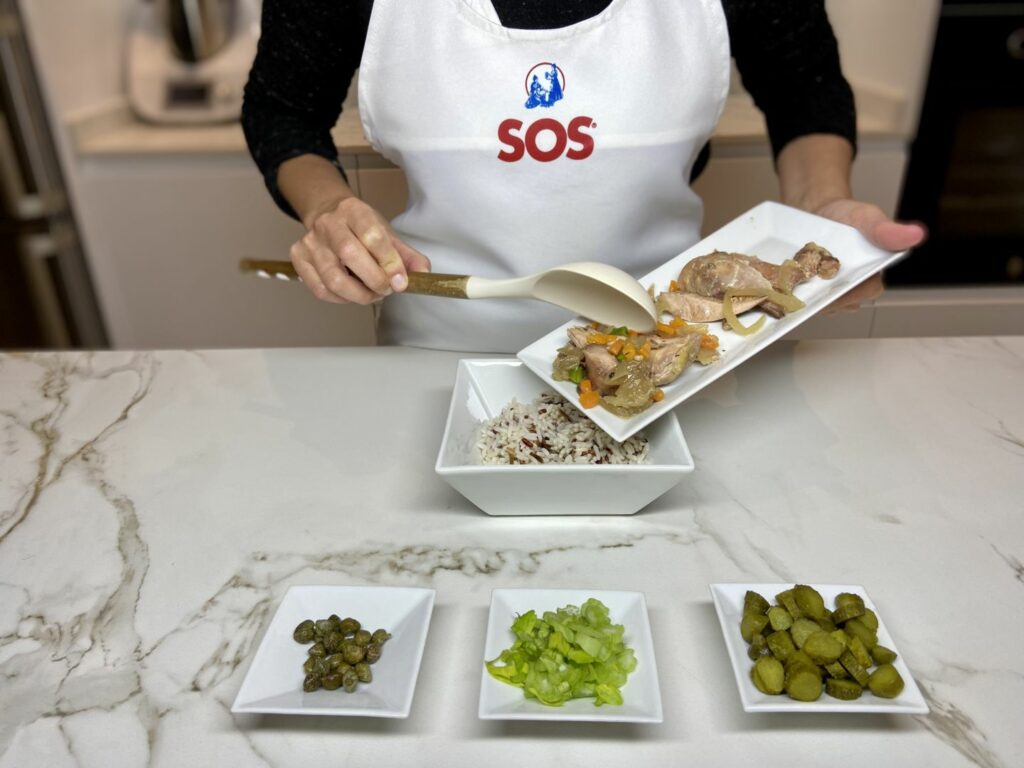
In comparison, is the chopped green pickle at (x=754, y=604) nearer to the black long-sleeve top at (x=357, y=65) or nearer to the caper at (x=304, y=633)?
the caper at (x=304, y=633)

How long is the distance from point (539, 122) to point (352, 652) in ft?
2.68

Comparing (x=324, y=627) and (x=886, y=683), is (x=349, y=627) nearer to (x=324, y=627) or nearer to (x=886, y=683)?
(x=324, y=627)

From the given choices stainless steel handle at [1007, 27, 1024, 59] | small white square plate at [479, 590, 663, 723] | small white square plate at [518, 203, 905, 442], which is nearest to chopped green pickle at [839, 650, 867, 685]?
small white square plate at [479, 590, 663, 723]

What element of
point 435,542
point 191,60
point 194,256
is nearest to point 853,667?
point 435,542

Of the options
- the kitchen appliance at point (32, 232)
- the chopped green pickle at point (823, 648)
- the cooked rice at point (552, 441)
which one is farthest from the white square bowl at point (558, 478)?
the kitchen appliance at point (32, 232)

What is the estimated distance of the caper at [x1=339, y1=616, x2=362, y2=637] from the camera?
2.51 feet

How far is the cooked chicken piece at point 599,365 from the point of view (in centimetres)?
98

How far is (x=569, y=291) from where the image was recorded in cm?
109

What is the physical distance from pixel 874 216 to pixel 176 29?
2.11 m

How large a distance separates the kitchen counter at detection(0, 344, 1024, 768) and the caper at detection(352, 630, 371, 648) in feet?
0.20

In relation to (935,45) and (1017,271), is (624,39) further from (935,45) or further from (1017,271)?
(1017,271)

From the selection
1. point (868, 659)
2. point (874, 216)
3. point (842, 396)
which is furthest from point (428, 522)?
point (874, 216)

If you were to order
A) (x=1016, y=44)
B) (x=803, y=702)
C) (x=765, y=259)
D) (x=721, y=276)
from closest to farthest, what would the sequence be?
(x=803, y=702)
(x=721, y=276)
(x=765, y=259)
(x=1016, y=44)

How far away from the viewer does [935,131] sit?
2.41 meters
